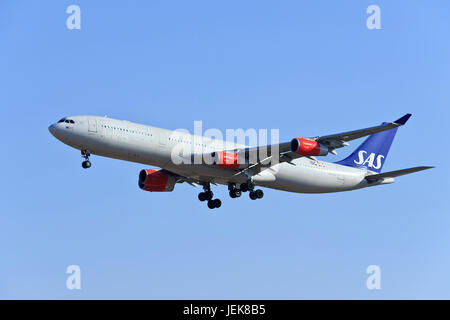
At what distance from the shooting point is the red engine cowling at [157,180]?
62156 millimetres

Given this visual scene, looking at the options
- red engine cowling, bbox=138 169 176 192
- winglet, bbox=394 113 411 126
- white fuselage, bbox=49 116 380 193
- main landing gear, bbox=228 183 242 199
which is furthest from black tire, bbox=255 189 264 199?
winglet, bbox=394 113 411 126

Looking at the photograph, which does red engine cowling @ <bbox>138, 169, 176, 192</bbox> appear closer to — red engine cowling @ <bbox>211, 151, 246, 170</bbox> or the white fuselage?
the white fuselage

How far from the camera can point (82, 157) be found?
5478cm

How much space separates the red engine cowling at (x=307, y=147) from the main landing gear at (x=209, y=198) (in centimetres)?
1055

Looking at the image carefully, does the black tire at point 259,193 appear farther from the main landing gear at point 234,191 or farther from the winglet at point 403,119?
the winglet at point 403,119

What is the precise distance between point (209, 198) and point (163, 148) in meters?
10.3

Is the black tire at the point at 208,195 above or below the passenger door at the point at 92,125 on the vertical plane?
below

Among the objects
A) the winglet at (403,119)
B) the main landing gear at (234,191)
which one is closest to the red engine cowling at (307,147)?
the winglet at (403,119)

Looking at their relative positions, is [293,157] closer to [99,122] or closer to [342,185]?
[342,185]

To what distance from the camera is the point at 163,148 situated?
180ft

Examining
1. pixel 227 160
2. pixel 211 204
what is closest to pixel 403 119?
pixel 227 160

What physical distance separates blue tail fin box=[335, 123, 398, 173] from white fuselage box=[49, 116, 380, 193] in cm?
598
